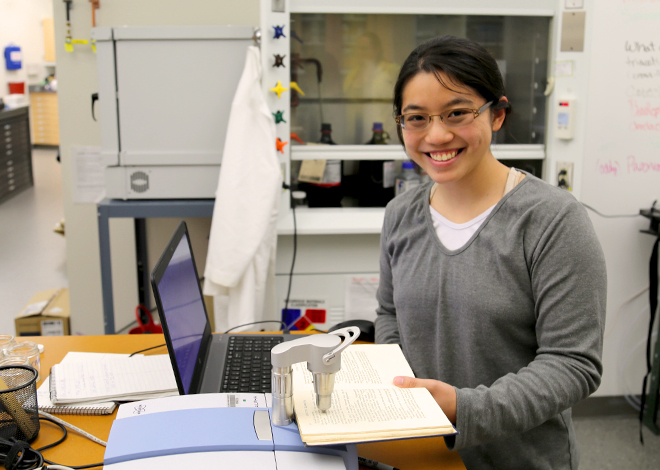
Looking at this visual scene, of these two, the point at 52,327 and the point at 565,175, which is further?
the point at 52,327

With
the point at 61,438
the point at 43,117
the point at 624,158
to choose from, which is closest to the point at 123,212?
the point at 61,438

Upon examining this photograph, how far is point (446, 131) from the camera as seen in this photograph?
0.97 m

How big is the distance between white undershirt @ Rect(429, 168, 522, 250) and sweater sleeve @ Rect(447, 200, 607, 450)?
123 millimetres

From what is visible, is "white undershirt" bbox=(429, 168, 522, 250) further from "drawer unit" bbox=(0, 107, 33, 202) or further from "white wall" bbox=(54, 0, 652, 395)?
"drawer unit" bbox=(0, 107, 33, 202)

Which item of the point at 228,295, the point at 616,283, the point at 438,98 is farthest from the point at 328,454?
the point at 616,283

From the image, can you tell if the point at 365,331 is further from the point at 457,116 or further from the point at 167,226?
the point at 167,226

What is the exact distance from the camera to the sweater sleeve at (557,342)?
2.72 feet

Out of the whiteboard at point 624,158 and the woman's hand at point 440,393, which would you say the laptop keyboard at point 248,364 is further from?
the whiteboard at point 624,158

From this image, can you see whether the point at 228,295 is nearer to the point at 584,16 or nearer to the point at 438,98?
the point at 438,98

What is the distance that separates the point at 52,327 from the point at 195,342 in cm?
200

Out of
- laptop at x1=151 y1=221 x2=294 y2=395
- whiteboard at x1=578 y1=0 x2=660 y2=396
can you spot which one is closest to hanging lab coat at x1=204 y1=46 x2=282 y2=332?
laptop at x1=151 y1=221 x2=294 y2=395

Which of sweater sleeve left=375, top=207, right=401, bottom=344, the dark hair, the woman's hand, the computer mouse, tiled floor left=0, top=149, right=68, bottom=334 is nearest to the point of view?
the woman's hand

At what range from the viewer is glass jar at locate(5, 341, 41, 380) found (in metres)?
1.06

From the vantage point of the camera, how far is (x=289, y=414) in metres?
0.73
